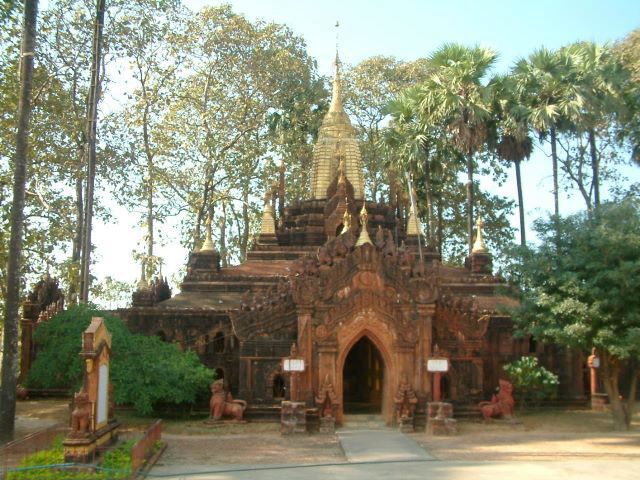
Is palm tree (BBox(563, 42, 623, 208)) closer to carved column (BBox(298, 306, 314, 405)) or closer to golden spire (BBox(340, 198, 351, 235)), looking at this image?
golden spire (BBox(340, 198, 351, 235))

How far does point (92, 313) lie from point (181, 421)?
13.6ft

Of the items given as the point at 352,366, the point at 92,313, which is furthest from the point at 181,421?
the point at 352,366

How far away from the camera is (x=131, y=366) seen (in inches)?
797

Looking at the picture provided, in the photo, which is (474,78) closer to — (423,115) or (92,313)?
(423,115)

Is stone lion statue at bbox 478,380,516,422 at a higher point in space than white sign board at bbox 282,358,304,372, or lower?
lower

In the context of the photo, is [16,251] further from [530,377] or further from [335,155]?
[335,155]

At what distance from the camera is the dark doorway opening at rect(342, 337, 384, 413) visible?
23.4 meters

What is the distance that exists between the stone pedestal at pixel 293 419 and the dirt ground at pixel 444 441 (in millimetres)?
345

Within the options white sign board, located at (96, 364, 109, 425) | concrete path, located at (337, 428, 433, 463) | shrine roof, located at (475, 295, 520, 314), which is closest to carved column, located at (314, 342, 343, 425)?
concrete path, located at (337, 428, 433, 463)

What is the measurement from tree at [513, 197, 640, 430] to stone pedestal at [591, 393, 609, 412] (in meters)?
4.76

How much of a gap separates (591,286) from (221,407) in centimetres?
1013

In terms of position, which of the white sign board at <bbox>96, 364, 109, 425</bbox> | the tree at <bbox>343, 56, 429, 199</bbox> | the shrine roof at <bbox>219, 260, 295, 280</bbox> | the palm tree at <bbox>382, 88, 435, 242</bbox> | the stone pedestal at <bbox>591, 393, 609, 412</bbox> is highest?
the tree at <bbox>343, 56, 429, 199</bbox>

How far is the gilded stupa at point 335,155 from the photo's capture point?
33.6 meters

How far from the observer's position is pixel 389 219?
31.5 meters
